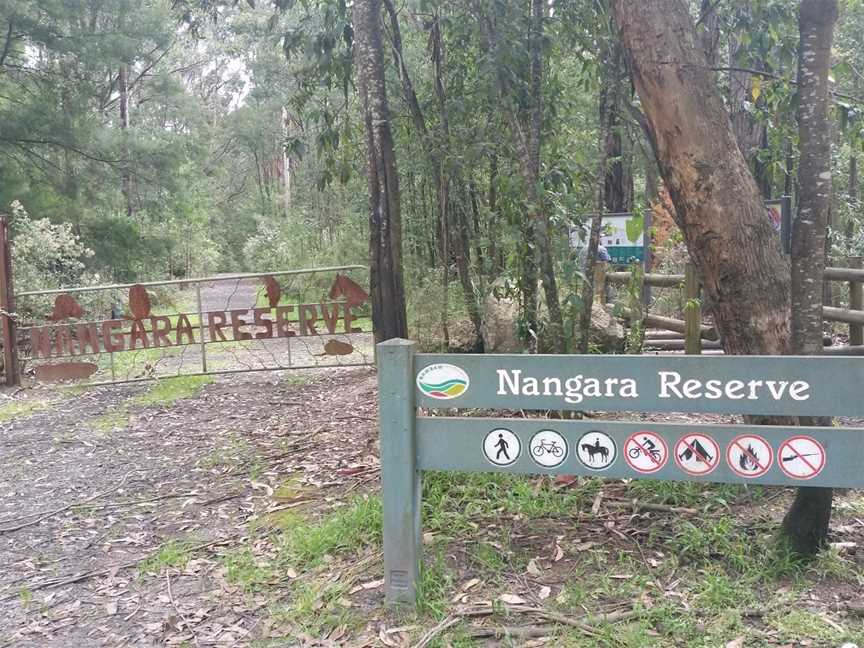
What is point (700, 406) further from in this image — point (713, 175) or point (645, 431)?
point (713, 175)

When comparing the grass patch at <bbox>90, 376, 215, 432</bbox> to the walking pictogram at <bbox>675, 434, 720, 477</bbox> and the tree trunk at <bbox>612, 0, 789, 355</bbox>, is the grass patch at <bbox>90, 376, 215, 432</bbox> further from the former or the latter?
the walking pictogram at <bbox>675, 434, 720, 477</bbox>

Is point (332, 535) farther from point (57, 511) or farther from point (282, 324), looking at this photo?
point (282, 324)

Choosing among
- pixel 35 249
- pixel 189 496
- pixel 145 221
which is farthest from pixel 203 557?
pixel 145 221

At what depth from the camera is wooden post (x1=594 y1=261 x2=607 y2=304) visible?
8.45m

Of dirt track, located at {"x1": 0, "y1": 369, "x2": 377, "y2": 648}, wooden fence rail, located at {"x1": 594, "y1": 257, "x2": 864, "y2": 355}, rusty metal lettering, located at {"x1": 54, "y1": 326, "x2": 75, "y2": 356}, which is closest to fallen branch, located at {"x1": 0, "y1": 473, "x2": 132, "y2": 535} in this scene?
dirt track, located at {"x1": 0, "y1": 369, "x2": 377, "y2": 648}

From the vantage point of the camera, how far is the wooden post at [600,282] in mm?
8453

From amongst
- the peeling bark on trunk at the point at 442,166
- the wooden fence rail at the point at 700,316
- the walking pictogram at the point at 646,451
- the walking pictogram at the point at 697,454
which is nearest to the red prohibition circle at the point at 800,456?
the walking pictogram at the point at 697,454

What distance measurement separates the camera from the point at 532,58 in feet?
17.7

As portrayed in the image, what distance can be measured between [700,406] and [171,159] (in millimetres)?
16334

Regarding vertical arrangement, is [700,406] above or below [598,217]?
below

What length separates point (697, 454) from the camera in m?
2.97

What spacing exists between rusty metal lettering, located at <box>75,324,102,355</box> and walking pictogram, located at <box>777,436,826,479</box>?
879cm

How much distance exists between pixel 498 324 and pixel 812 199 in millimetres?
4521

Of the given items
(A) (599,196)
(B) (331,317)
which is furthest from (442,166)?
(B) (331,317)
